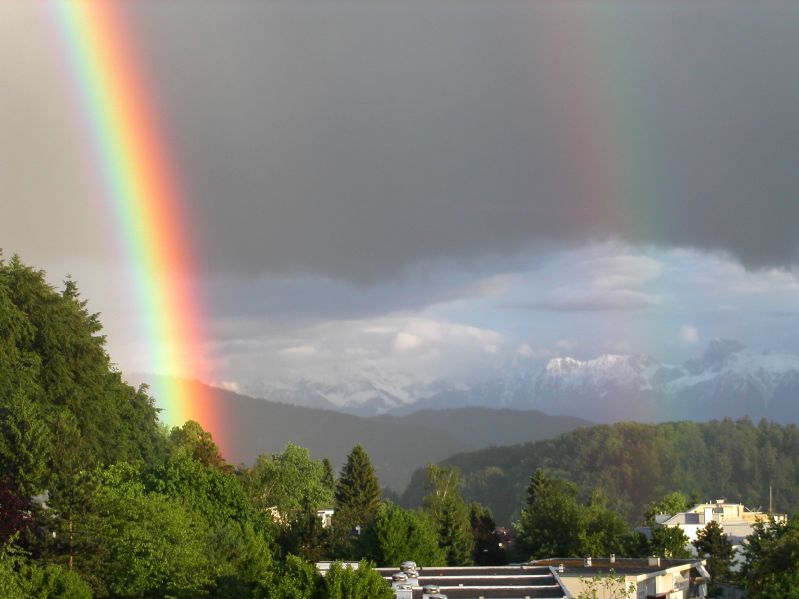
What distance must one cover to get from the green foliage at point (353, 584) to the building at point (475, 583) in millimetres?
8647

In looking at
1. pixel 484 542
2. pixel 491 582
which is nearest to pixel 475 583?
pixel 491 582

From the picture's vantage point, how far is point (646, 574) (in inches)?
→ 2554

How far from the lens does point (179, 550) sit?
48594mm

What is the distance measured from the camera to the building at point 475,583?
50344mm

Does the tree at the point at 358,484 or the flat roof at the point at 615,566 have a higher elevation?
the tree at the point at 358,484

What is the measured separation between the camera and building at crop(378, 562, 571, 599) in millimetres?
50344

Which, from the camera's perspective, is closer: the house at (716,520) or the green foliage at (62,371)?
the green foliage at (62,371)

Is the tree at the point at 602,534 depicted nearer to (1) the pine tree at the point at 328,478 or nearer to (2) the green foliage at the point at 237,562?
(2) the green foliage at the point at 237,562

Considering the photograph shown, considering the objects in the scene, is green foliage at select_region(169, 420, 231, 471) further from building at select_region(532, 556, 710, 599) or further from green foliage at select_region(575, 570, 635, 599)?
green foliage at select_region(575, 570, 635, 599)

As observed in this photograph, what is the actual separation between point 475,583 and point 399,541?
1099cm

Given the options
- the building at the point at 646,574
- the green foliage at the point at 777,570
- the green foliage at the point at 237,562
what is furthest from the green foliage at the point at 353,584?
the building at the point at 646,574

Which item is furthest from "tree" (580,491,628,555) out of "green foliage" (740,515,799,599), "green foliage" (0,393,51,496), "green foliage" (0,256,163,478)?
"green foliage" (0,393,51,496)

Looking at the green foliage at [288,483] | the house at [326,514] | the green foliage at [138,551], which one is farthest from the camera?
the house at [326,514]

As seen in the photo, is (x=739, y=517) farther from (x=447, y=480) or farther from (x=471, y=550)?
(x=471, y=550)
